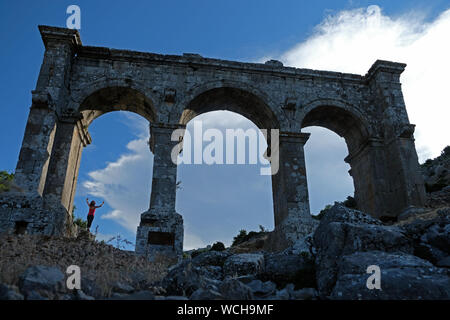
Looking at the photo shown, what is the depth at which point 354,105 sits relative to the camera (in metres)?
12.2

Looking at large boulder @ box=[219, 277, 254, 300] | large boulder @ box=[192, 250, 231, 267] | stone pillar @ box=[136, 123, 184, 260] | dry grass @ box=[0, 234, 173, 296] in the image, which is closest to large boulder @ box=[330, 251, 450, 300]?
large boulder @ box=[219, 277, 254, 300]

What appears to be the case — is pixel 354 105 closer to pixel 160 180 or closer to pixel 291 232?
pixel 291 232

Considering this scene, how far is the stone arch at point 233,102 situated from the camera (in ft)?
37.4

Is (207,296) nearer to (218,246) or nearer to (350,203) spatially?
(218,246)

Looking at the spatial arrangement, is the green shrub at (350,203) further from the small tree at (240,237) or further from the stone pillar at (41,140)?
the stone pillar at (41,140)

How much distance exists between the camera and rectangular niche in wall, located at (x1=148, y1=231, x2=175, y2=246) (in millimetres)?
9047

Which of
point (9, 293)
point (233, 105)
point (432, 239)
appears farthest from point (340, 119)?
point (9, 293)

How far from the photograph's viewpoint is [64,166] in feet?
33.1

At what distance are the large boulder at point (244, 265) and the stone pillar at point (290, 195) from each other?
3.32 meters

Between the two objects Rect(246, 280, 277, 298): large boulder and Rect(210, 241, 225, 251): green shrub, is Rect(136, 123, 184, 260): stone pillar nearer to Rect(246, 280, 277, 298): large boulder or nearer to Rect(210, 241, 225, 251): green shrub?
Rect(246, 280, 277, 298): large boulder

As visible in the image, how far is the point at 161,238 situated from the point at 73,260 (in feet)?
11.6

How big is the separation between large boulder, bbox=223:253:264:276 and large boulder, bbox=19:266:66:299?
9.57 ft
